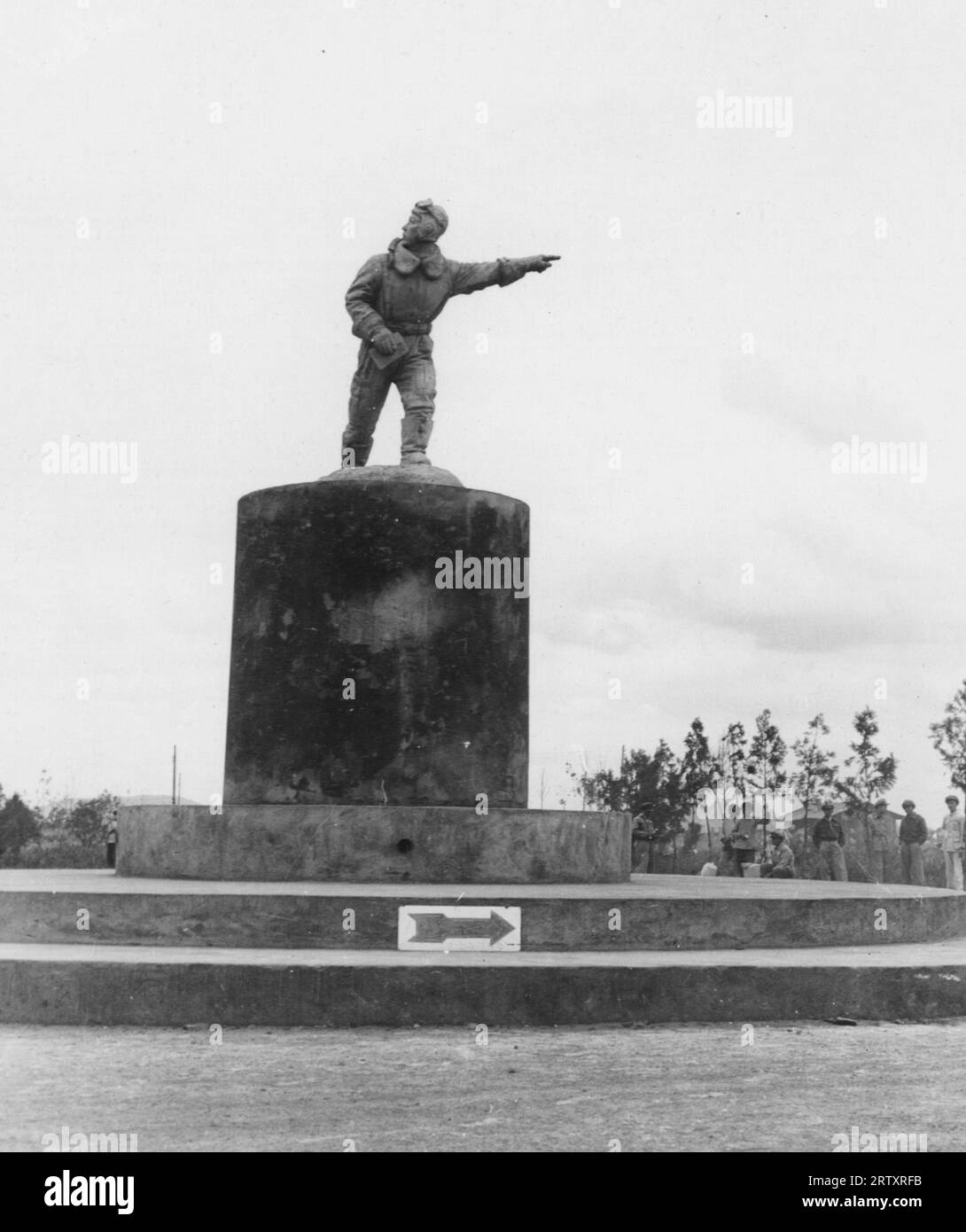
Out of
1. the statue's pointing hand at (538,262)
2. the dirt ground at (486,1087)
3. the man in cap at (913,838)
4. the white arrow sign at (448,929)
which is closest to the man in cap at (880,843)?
the man in cap at (913,838)

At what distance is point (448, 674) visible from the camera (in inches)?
373

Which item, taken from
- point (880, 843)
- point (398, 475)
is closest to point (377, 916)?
point (398, 475)

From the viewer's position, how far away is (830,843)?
54.4ft

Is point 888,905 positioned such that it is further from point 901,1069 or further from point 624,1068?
point 624,1068

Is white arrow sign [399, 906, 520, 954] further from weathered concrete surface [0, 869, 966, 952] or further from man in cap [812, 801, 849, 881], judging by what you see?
man in cap [812, 801, 849, 881]

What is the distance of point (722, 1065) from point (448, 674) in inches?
162

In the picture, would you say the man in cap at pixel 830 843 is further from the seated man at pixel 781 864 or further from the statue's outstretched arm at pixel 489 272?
the statue's outstretched arm at pixel 489 272

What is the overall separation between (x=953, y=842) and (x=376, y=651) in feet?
30.7

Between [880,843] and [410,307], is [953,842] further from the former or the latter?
[410,307]

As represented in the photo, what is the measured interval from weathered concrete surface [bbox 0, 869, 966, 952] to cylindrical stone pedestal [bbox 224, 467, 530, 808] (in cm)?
137

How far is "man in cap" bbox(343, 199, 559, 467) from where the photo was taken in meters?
10.4

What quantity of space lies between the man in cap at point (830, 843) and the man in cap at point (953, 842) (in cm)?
109

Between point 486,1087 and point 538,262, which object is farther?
point 538,262
